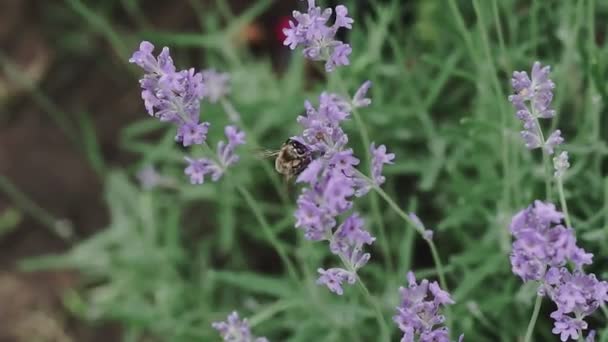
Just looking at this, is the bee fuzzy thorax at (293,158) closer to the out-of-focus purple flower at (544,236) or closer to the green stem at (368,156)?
the green stem at (368,156)

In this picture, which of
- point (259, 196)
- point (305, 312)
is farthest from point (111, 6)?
point (305, 312)

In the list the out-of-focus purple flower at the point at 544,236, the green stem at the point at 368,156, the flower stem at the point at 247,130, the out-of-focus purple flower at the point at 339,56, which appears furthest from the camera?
the flower stem at the point at 247,130

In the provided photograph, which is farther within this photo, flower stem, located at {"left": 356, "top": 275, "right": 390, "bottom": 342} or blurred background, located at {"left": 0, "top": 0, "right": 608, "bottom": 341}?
blurred background, located at {"left": 0, "top": 0, "right": 608, "bottom": 341}

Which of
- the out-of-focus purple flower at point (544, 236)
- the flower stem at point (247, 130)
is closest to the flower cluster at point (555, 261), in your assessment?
the out-of-focus purple flower at point (544, 236)

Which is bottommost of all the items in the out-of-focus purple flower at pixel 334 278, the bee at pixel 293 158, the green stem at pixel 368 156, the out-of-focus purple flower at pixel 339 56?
the out-of-focus purple flower at pixel 334 278

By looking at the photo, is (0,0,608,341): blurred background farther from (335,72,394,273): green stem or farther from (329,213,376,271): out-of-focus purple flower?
(329,213,376,271): out-of-focus purple flower

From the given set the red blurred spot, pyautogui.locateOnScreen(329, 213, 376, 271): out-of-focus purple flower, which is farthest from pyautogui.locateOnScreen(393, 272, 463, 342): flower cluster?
the red blurred spot

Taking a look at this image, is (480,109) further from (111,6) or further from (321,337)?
(111,6)

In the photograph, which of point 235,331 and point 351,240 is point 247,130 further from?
point 351,240
